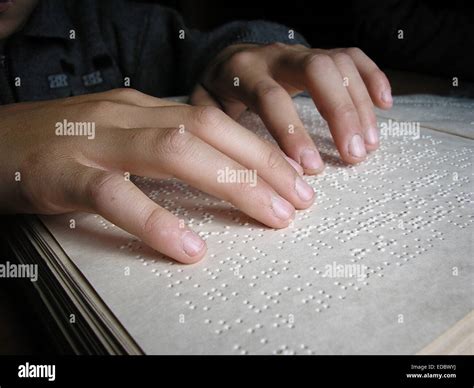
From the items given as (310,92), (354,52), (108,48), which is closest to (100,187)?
(310,92)

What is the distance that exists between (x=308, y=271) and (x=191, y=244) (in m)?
0.10

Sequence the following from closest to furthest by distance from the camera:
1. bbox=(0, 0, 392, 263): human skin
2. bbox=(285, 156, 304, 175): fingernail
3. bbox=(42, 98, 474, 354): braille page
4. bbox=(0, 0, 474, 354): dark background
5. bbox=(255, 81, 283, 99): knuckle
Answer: bbox=(42, 98, 474, 354): braille page
bbox=(0, 0, 392, 263): human skin
bbox=(285, 156, 304, 175): fingernail
bbox=(255, 81, 283, 99): knuckle
bbox=(0, 0, 474, 354): dark background

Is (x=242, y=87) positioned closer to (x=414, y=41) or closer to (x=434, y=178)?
(x=434, y=178)

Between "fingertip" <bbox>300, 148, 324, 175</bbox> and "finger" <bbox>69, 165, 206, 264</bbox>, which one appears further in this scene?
"fingertip" <bbox>300, 148, 324, 175</bbox>

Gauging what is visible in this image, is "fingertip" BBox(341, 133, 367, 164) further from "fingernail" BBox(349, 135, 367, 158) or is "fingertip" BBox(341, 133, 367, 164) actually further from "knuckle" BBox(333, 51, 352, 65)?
"knuckle" BBox(333, 51, 352, 65)

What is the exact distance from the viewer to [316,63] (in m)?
0.64

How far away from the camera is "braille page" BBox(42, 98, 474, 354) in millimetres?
288

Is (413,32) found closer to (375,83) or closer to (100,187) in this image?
(375,83)

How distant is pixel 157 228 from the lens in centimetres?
38

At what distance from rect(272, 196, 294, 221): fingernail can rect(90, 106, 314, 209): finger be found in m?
0.02

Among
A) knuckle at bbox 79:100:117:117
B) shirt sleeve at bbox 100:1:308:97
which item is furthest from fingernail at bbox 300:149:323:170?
shirt sleeve at bbox 100:1:308:97

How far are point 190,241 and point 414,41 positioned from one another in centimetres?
82

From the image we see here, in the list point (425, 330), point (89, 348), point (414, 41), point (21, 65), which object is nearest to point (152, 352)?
point (89, 348)

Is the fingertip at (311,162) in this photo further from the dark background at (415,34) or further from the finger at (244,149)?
the dark background at (415,34)
